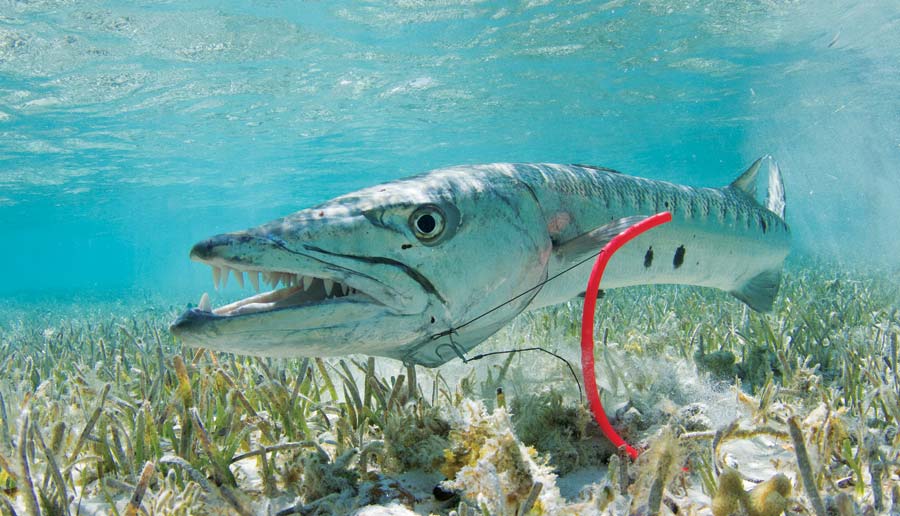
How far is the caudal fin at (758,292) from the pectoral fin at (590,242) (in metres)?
3.02

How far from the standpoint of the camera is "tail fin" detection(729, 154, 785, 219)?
→ 5383 millimetres

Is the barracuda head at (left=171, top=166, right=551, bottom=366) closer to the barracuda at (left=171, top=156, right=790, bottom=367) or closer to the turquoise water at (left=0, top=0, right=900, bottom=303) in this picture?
the barracuda at (left=171, top=156, right=790, bottom=367)

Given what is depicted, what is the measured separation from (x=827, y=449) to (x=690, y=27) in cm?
2011

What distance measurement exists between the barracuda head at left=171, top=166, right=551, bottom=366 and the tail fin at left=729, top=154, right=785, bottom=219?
364 cm

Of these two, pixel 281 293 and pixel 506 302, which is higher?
pixel 281 293

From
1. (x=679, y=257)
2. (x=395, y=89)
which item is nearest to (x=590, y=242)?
(x=679, y=257)

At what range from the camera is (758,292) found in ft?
17.1

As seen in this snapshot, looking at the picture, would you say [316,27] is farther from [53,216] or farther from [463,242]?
[53,216]

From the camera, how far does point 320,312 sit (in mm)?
2078

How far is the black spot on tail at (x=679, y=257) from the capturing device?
4051mm

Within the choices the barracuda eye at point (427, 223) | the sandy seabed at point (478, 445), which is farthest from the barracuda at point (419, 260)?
the sandy seabed at point (478, 445)

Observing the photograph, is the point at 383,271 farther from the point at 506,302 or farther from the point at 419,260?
the point at 506,302

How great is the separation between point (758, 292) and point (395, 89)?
63.6ft

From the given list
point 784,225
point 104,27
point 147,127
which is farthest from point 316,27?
point 784,225
